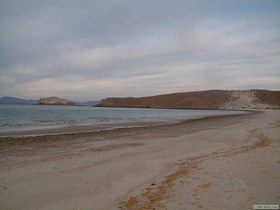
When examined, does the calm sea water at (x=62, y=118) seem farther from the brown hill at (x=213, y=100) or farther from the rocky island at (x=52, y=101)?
the rocky island at (x=52, y=101)

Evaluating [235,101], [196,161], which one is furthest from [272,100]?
[196,161]

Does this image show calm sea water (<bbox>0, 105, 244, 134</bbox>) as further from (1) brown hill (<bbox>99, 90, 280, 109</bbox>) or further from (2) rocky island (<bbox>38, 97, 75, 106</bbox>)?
(2) rocky island (<bbox>38, 97, 75, 106</bbox>)

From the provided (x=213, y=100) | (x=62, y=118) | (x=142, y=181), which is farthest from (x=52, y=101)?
(x=142, y=181)

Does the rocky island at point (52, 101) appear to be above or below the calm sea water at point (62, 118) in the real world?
above

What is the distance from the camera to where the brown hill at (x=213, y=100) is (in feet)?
364

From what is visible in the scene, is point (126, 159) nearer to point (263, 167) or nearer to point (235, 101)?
point (263, 167)

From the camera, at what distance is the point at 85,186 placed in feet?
17.8

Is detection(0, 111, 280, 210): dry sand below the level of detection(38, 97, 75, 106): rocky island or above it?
below

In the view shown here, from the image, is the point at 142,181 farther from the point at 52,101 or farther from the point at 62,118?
the point at 52,101

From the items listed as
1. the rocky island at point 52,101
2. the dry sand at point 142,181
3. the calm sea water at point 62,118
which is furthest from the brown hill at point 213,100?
the dry sand at point 142,181

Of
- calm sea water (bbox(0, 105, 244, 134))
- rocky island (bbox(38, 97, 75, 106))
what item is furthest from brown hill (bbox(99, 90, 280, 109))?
calm sea water (bbox(0, 105, 244, 134))

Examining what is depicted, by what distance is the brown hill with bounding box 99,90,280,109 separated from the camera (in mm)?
110919

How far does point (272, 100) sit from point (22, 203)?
125m

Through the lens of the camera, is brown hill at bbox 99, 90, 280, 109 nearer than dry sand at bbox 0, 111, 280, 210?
No
